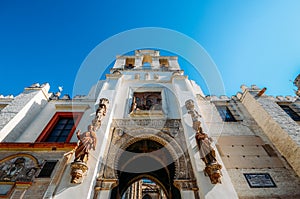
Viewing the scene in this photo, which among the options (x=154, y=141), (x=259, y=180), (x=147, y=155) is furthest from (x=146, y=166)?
(x=259, y=180)

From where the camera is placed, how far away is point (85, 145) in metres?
5.13

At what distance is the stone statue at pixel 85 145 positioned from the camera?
488cm

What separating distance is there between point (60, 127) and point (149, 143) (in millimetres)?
5034

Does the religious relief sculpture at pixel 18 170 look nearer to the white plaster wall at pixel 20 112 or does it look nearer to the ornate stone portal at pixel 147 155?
the white plaster wall at pixel 20 112

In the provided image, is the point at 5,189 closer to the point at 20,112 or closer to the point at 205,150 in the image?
the point at 20,112

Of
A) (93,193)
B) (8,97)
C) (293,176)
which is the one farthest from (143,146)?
(8,97)

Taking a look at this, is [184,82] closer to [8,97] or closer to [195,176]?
[195,176]

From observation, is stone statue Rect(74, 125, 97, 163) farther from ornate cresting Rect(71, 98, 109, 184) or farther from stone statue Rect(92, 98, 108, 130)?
stone statue Rect(92, 98, 108, 130)

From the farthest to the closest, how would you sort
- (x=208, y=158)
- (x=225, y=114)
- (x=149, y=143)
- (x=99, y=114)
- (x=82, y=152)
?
(x=225, y=114), (x=149, y=143), (x=99, y=114), (x=82, y=152), (x=208, y=158)

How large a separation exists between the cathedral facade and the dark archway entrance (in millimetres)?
51

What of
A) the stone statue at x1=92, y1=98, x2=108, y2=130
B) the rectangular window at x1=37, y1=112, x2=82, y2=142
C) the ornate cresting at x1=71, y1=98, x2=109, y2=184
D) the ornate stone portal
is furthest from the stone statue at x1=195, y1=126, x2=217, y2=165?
the rectangular window at x1=37, y1=112, x2=82, y2=142

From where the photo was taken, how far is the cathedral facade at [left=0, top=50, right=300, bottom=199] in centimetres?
487

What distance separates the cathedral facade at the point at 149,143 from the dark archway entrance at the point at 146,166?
0.05 meters

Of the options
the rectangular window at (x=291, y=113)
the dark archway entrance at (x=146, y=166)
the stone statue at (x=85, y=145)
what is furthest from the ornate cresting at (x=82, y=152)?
the rectangular window at (x=291, y=113)
